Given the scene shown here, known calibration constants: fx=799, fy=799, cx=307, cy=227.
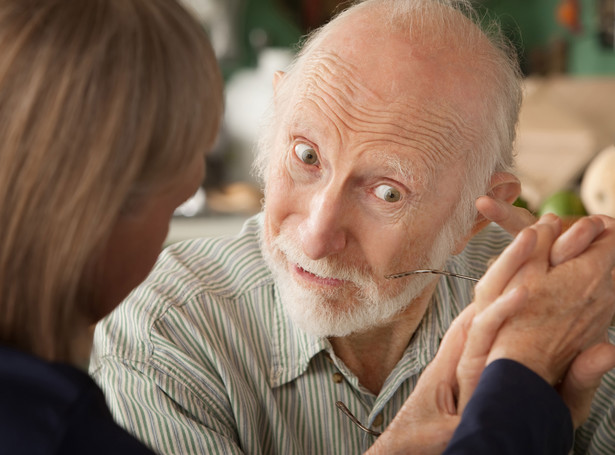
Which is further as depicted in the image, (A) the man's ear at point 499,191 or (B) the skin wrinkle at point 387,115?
(A) the man's ear at point 499,191

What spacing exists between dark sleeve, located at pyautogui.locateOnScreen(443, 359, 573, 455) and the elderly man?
1.07ft

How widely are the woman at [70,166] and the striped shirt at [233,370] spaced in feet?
1.53

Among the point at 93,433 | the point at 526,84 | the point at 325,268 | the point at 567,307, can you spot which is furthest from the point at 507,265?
the point at 526,84

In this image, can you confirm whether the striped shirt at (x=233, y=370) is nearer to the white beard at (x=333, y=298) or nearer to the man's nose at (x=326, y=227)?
the white beard at (x=333, y=298)

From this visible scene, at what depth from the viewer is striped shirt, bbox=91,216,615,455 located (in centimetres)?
127

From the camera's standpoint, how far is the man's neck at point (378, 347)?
1.50m

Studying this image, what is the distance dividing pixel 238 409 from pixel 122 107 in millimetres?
702

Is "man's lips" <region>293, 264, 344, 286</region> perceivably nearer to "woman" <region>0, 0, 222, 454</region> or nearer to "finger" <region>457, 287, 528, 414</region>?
"finger" <region>457, 287, 528, 414</region>

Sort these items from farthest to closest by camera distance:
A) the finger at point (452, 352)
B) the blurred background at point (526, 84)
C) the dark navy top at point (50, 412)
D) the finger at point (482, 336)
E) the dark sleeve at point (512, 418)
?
the blurred background at point (526, 84) < the finger at point (452, 352) < the finger at point (482, 336) < the dark sleeve at point (512, 418) < the dark navy top at point (50, 412)

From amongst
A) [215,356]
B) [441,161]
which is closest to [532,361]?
[441,161]

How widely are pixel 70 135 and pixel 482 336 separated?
65 cm

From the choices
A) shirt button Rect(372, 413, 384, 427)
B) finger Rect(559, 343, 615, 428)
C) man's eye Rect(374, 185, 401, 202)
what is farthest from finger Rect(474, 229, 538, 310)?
shirt button Rect(372, 413, 384, 427)

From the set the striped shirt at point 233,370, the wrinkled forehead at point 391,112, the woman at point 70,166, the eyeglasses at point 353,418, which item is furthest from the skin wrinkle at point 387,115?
the woman at point 70,166

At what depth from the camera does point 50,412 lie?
2.40 feet
